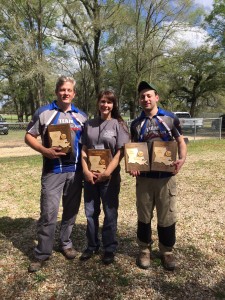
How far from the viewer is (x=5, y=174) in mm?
8523

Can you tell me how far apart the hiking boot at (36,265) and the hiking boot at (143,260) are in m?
1.07

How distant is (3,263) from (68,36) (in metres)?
20.0

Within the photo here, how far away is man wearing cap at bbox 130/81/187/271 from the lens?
10.6 feet

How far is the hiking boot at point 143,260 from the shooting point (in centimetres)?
345

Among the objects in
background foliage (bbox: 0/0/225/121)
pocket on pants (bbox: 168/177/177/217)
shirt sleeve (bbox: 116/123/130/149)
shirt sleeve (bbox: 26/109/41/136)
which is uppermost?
background foliage (bbox: 0/0/225/121)

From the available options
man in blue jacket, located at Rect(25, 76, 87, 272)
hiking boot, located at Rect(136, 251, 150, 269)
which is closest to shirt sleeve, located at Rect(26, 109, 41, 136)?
man in blue jacket, located at Rect(25, 76, 87, 272)

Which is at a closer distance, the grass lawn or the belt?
the grass lawn

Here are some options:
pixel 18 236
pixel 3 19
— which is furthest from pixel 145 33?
pixel 18 236

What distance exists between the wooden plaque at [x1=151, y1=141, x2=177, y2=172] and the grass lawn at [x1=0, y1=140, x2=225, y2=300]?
114 cm

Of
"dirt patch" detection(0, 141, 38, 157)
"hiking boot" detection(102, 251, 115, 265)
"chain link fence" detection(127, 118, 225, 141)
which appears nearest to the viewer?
"hiking boot" detection(102, 251, 115, 265)

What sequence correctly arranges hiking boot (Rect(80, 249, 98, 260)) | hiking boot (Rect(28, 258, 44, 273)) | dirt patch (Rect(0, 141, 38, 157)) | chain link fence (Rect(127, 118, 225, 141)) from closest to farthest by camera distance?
hiking boot (Rect(28, 258, 44, 273)), hiking boot (Rect(80, 249, 98, 260)), dirt patch (Rect(0, 141, 38, 157)), chain link fence (Rect(127, 118, 225, 141))

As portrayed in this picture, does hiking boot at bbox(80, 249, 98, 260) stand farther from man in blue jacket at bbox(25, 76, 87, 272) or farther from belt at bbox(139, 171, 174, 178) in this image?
belt at bbox(139, 171, 174, 178)

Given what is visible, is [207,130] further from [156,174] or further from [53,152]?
[53,152]

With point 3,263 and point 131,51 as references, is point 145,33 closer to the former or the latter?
point 131,51
